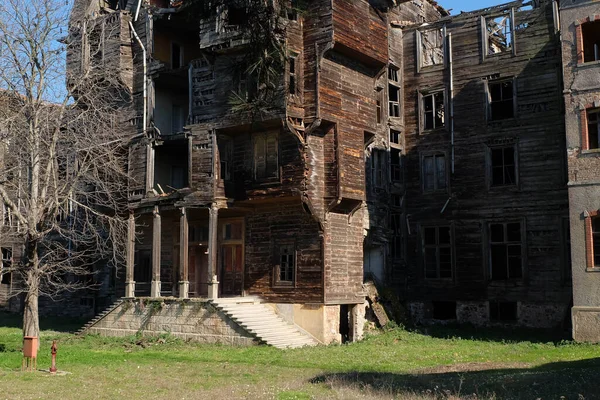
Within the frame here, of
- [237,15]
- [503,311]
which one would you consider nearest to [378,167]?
[503,311]

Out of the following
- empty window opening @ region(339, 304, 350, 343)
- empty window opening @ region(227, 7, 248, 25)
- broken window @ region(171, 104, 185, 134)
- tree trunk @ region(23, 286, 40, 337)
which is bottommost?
empty window opening @ region(339, 304, 350, 343)

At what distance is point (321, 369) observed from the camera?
20328mm

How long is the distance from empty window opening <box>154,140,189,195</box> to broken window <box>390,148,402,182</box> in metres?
9.96

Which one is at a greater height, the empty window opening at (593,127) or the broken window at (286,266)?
the empty window opening at (593,127)

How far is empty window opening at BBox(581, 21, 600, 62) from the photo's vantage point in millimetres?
26908

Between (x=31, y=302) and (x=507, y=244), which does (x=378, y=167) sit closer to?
(x=507, y=244)

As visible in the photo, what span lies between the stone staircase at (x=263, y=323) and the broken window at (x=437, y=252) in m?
8.32

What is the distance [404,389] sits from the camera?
15258mm

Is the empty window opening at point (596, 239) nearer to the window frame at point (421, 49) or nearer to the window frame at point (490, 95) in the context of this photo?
the window frame at point (490, 95)

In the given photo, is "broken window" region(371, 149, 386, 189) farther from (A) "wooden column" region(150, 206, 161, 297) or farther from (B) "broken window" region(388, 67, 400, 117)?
(A) "wooden column" region(150, 206, 161, 297)

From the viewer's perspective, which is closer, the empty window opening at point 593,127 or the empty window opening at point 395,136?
the empty window opening at point 593,127

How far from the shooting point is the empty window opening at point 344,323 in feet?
97.2

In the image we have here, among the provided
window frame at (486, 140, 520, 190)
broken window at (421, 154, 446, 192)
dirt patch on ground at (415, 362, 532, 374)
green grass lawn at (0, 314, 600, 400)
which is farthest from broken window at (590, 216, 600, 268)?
broken window at (421, 154, 446, 192)

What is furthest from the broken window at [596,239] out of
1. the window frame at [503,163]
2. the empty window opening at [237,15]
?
the empty window opening at [237,15]
